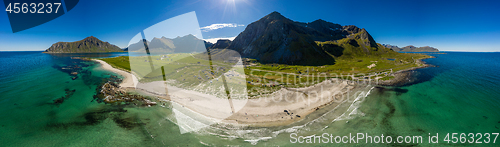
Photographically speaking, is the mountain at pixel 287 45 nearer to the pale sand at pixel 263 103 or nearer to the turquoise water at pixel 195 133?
the pale sand at pixel 263 103

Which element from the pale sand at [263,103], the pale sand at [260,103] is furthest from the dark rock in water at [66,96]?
the pale sand at [263,103]

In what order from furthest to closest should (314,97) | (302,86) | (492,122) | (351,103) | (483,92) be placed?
(302,86)
(483,92)
(314,97)
(351,103)
(492,122)

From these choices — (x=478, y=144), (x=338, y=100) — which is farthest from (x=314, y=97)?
(x=478, y=144)

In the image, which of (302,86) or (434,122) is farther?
(302,86)

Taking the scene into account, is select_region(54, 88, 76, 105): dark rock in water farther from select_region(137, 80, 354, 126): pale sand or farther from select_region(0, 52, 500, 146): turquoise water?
select_region(137, 80, 354, 126): pale sand

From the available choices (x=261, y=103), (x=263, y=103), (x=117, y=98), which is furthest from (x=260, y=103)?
(x=117, y=98)

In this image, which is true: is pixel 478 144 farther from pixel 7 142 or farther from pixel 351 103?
pixel 7 142

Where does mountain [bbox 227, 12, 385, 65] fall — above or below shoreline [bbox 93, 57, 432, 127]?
above

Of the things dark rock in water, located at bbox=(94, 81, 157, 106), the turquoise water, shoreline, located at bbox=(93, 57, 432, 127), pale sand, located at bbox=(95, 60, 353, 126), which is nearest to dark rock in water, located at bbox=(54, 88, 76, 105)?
the turquoise water
